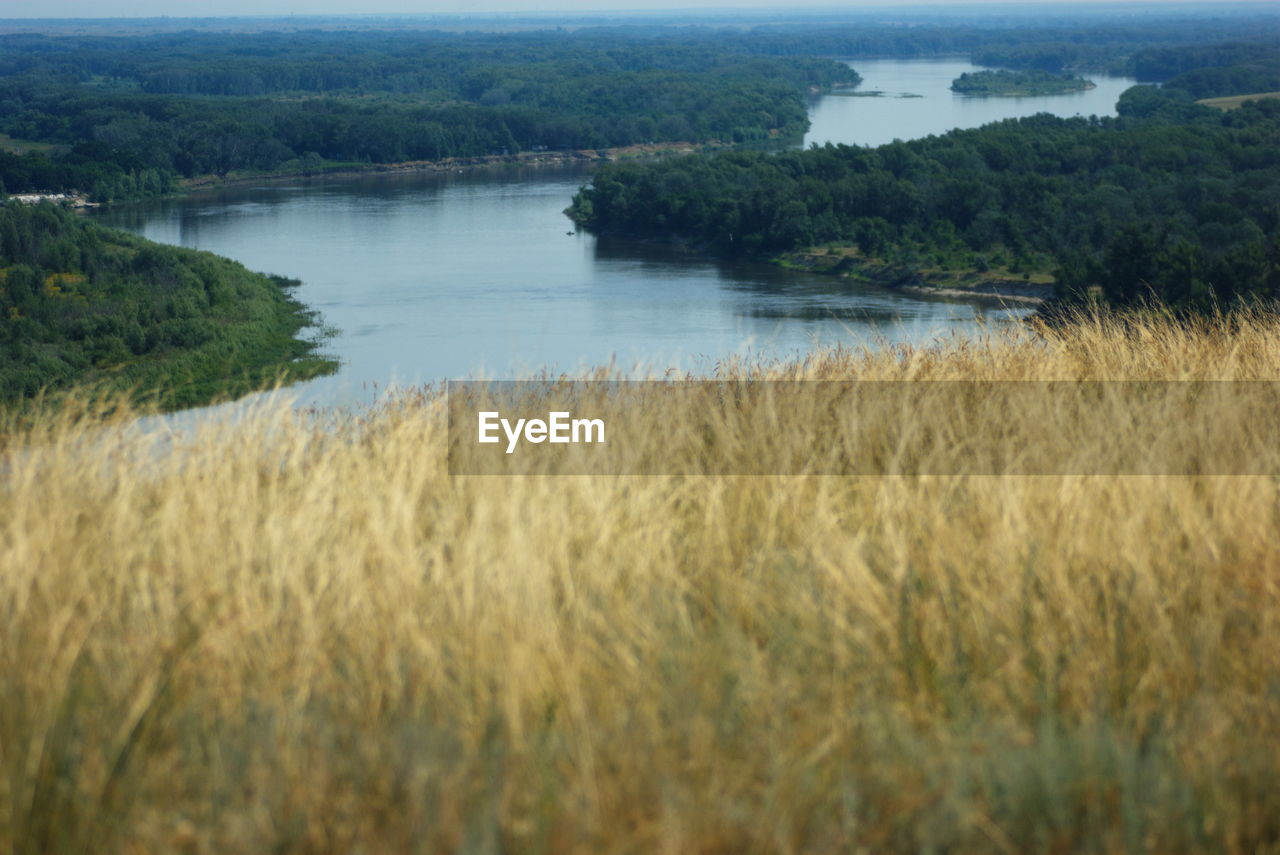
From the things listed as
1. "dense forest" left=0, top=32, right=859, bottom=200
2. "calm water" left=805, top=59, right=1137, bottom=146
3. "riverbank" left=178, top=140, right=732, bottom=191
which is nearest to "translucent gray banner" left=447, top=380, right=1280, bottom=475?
"dense forest" left=0, top=32, right=859, bottom=200

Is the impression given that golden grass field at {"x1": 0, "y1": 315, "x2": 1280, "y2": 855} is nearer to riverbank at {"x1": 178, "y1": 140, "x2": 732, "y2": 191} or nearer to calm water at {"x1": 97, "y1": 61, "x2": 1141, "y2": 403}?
calm water at {"x1": 97, "y1": 61, "x2": 1141, "y2": 403}

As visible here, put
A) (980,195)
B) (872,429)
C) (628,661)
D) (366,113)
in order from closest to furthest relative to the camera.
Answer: (628,661) < (872,429) < (980,195) < (366,113)

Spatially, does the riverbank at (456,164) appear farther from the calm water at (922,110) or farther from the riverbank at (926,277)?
the riverbank at (926,277)

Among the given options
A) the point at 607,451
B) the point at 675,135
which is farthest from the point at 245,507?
the point at 675,135

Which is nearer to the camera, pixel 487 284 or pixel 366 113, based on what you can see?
pixel 487 284

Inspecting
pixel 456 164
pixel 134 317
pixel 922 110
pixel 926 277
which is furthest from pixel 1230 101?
pixel 134 317

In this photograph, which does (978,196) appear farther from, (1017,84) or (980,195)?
(1017,84)

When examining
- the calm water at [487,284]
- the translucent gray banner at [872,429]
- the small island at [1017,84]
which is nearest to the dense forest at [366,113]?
the calm water at [487,284]

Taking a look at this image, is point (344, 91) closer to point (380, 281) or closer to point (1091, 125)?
point (1091, 125)
